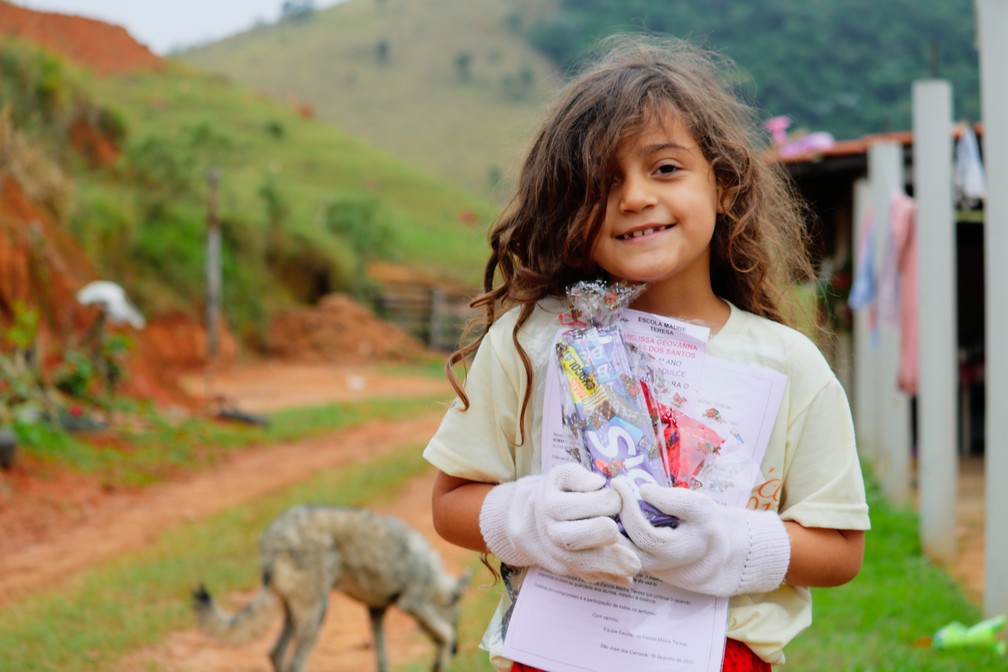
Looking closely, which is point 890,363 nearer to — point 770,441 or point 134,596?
point 134,596

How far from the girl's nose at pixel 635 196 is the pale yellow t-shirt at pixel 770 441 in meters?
0.24

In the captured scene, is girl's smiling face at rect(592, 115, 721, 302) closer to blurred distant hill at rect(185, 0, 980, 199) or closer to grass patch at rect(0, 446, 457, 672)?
grass patch at rect(0, 446, 457, 672)

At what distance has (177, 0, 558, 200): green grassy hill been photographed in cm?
6084

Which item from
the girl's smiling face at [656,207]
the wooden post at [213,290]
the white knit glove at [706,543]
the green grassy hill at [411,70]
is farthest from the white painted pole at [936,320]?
the green grassy hill at [411,70]

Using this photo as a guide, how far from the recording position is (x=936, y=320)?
6.61m

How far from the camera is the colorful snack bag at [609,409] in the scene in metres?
1.70

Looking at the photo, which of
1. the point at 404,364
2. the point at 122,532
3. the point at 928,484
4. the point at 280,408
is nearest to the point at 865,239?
the point at 928,484

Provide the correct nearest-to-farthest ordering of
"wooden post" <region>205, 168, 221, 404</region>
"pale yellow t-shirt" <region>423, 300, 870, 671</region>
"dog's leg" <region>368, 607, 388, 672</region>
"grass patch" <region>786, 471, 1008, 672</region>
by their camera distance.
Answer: "pale yellow t-shirt" <region>423, 300, 870, 671</region> → "grass patch" <region>786, 471, 1008, 672</region> → "dog's leg" <region>368, 607, 388, 672</region> → "wooden post" <region>205, 168, 221, 404</region>

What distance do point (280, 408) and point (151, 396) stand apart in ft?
6.66

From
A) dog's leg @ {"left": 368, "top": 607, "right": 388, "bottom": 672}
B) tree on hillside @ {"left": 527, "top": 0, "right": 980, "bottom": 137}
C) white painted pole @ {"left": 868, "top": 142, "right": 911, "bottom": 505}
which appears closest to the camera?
dog's leg @ {"left": 368, "top": 607, "right": 388, "bottom": 672}

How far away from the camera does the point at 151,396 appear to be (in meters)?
14.4

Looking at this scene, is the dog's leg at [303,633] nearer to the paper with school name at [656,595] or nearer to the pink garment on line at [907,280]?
the paper with school name at [656,595]

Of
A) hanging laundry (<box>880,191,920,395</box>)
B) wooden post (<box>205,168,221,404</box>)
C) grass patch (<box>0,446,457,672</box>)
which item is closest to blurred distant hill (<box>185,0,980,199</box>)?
wooden post (<box>205,168,221,404</box>)

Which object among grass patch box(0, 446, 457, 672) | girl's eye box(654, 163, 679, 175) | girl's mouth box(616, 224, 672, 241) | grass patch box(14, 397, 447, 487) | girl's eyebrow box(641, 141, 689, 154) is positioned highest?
girl's eyebrow box(641, 141, 689, 154)
